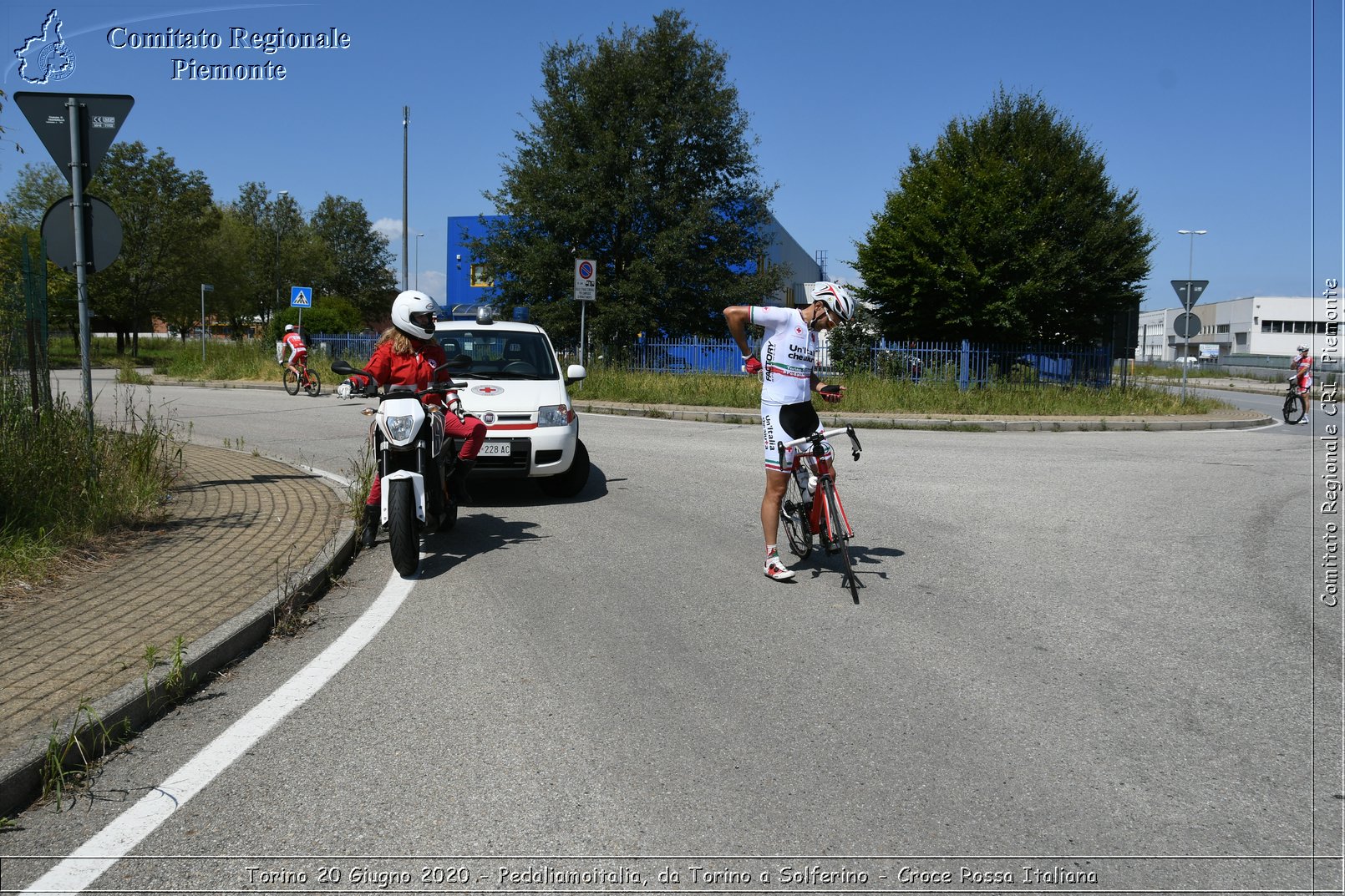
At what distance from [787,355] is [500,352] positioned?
15.3 ft

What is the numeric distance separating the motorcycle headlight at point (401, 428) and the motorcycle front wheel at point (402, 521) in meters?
0.29

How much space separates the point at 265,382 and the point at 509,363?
20.8m

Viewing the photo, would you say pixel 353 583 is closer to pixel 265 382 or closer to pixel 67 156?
pixel 67 156

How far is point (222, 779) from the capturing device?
11.6 feet

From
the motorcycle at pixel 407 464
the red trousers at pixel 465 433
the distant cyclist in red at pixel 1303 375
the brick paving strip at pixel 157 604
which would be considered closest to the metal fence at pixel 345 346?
the brick paving strip at pixel 157 604

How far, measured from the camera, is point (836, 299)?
6098mm

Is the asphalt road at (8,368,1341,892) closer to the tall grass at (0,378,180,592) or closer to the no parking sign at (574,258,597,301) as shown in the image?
the tall grass at (0,378,180,592)

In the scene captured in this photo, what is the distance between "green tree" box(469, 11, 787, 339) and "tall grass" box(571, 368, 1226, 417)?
674 cm

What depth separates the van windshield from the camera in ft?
33.1

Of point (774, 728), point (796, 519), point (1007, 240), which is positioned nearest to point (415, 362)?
point (796, 519)

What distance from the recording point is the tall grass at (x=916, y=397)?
21156 mm

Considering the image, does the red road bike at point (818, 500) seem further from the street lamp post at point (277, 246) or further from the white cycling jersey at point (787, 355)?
the street lamp post at point (277, 246)

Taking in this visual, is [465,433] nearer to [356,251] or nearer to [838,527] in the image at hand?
[838,527]

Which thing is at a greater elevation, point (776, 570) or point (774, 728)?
point (776, 570)
